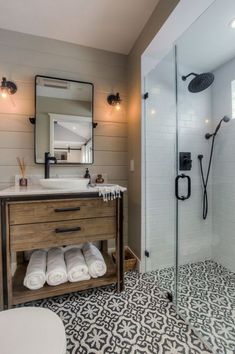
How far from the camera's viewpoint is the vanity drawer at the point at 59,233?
1394mm

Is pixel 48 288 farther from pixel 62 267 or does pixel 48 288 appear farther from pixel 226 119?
pixel 226 119

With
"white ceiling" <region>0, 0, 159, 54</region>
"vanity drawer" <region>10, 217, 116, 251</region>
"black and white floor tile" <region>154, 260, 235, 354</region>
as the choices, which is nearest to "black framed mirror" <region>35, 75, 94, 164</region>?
"white ceiling" <region>0, 0, 159, 54</region>

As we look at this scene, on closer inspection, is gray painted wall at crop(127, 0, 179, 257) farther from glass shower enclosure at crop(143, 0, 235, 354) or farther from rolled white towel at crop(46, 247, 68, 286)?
rolled white towel at crop(46, 247, 68, 286)

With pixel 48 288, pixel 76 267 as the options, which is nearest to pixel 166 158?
pixel 76 267

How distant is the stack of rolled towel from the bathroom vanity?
0.05m

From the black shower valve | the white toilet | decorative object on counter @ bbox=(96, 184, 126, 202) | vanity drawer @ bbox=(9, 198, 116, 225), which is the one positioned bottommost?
the white toilet

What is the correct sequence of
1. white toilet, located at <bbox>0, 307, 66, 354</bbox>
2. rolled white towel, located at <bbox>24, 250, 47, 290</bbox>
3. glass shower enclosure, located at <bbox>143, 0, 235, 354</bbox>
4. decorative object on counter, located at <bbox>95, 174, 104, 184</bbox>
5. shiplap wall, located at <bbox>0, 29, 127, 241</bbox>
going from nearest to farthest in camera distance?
white toilet, located at <bbox>0, 307, 66, 354</bbox> < rolled white towel, located at <bbox>24, 250, 47, 290</bbox> < glass shower enclosure, located at <bbox>143, 0, 235, 354</bbox> < shiplap wall, located at <bbox>0, 29, 127, 241</bbox> < decorative object on counter, located at <bbox>95, 174, 104, 184</bbox>

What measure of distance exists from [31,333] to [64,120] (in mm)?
1790

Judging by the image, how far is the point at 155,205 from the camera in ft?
6.63

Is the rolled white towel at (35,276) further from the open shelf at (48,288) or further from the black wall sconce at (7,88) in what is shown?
the black wall sconce at (7,88)

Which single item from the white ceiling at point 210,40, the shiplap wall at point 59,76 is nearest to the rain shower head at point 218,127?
the white ceiling at point 210,40

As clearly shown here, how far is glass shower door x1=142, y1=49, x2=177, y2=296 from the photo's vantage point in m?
1.96

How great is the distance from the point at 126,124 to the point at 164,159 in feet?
2.16

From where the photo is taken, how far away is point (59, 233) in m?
1.48
